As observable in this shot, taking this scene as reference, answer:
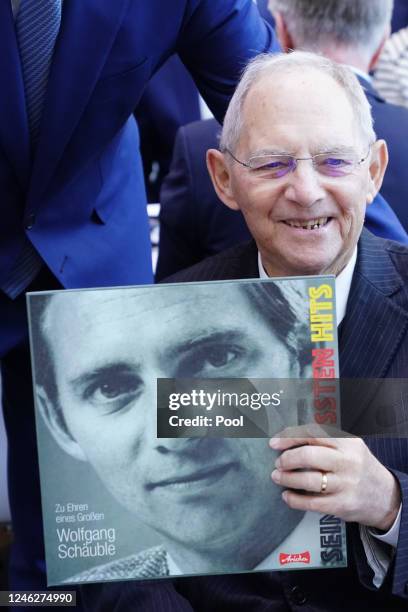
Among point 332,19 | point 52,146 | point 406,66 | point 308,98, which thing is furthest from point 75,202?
point 406,66

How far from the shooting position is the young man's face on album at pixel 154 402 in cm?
165

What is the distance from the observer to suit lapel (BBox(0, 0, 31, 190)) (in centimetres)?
202

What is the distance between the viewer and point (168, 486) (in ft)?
5.49

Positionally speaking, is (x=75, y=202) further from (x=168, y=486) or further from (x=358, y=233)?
(x=168, y=486)

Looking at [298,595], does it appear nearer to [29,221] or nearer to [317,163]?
[317,163]

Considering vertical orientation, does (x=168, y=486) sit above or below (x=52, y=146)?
below

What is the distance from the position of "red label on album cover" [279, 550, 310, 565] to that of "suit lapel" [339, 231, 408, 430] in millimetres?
318

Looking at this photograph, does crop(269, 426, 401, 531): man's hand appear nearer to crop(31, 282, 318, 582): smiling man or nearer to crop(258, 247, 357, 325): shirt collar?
crop(31, 282, 318, 582): smiling man

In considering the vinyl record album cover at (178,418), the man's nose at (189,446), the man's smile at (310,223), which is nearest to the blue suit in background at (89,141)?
the man's smile at (310,223)

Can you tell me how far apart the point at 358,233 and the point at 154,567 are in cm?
78

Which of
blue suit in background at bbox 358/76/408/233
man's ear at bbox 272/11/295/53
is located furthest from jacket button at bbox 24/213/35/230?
man's ear at bbox 272/11/295/53

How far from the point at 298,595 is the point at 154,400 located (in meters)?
0.51

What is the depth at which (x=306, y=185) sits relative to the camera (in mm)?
1936

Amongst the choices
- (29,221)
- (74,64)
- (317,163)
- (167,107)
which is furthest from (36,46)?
(167,107)
